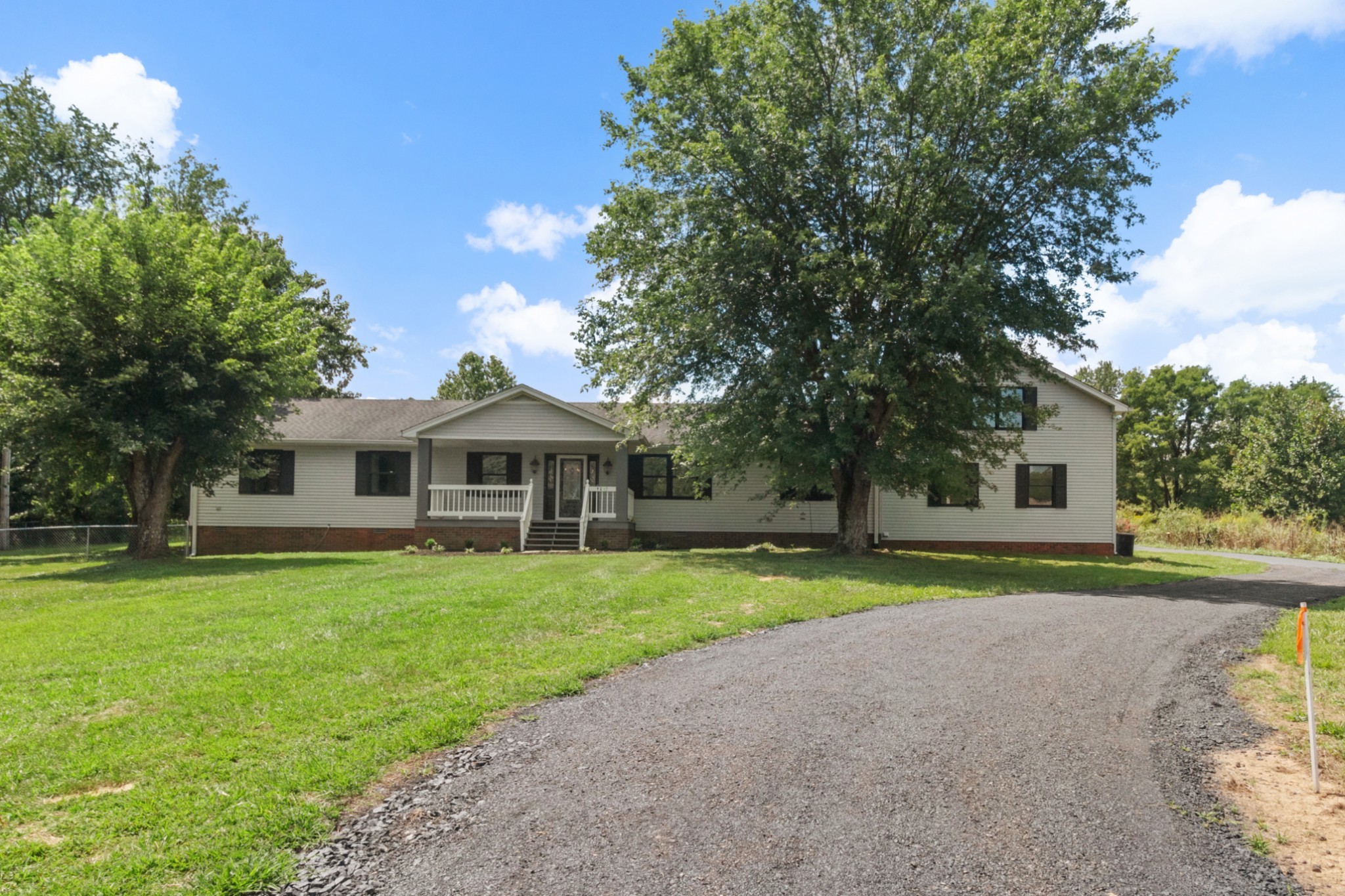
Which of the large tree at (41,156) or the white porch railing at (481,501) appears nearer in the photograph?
the white porch railing at (481,501)

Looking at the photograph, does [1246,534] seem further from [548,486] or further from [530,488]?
[530,488]

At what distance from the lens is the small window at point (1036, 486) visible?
2203 centimetres

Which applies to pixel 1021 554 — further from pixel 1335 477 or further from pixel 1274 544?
pixel 1335 477

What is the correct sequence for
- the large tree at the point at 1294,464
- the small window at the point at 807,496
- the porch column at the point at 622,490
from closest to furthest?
the small window at the point at 807,496, the porch column at the point at 622,490, the large tree at the point at 1294,464

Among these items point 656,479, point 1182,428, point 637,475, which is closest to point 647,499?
point 656,479

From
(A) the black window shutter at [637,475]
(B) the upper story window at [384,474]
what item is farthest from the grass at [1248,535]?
(B) the upper story window at [384,474]

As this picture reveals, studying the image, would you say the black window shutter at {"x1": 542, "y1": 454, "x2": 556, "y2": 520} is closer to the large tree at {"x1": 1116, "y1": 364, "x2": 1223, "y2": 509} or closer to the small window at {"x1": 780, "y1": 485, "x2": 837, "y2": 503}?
the small window at {"x1": 780, "y1": 485, "x2": 837, "y2": 503}

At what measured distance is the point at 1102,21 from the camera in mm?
15820

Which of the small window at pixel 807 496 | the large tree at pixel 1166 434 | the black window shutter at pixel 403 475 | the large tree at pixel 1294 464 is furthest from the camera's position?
the large tree at pixel 1166 434

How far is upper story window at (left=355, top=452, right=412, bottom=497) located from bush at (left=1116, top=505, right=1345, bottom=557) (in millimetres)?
25176

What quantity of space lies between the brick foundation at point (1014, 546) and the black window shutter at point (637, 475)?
7.09 meters

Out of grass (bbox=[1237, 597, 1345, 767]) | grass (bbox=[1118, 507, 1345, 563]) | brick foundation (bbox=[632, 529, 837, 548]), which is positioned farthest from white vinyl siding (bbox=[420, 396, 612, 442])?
grass (bbox=[1118, 507, 1345, 563])

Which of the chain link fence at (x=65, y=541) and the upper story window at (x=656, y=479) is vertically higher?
the upper story window at (x=656, y=479)

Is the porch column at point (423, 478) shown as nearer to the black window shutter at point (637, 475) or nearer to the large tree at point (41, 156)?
the black window shutter at point (637, 475)
